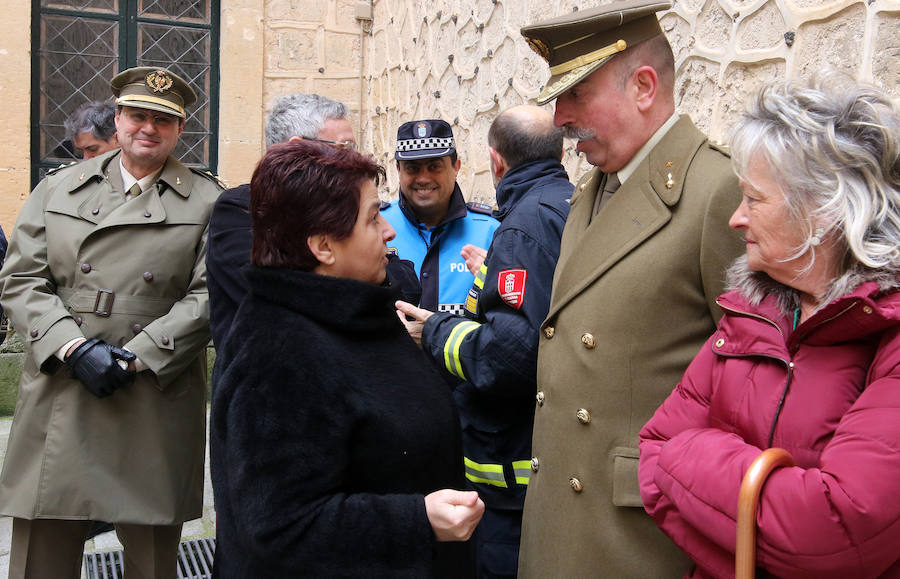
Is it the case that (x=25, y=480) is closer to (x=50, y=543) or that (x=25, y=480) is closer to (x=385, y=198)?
(x=50, y=543)

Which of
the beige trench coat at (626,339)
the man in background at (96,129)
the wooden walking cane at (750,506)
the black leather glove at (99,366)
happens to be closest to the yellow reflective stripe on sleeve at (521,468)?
the beige trench coat at (626,339)

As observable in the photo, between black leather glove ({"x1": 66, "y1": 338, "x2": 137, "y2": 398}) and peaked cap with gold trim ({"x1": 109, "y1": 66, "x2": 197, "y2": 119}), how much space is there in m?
0.91

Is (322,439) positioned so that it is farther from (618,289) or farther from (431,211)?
(431,211)

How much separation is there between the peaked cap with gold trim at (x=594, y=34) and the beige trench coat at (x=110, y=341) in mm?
1662

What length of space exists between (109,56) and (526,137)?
575 cm

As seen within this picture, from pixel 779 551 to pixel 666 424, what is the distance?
13.3 inches

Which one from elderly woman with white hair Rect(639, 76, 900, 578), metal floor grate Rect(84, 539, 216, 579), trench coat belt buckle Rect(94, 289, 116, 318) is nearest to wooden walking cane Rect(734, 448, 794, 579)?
elderly woman with white hair Rect(639, 76, 900, 578)

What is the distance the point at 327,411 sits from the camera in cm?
158

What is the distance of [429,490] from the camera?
68.4 inches

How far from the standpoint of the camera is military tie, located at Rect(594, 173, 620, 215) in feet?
6.71

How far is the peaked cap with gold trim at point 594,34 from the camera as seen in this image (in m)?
1.92

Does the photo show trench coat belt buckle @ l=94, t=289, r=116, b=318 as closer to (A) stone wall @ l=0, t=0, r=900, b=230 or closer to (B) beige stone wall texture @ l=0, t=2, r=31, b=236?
(A) stone wall @ l=0, t=0, r=900, b=230

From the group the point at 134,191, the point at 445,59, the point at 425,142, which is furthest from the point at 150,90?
the point at 445,59

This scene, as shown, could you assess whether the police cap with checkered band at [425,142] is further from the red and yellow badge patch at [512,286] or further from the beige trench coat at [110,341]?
the red and yellow badge patch at [512,286]
